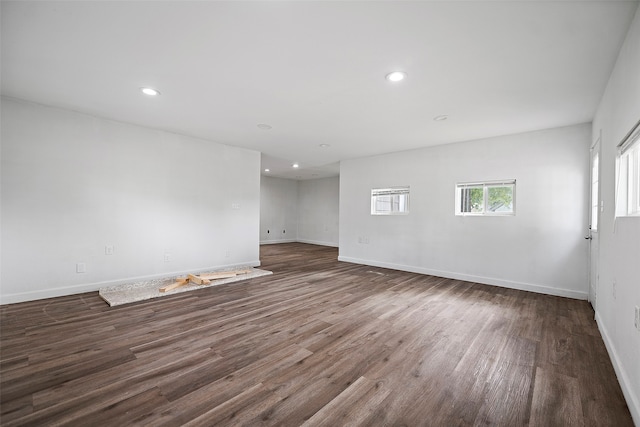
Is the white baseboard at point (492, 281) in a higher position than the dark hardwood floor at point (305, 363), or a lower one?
higher

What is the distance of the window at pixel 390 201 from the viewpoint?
18.4ft

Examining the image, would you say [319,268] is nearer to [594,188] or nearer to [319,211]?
[594,188]

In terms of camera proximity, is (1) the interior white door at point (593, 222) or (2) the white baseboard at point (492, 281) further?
(2) the white baseboard at point (492, 281)

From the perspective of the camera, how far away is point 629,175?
6.71 feet

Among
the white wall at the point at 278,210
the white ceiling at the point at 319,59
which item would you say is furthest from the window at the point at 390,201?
the white wall at the point at 278,210

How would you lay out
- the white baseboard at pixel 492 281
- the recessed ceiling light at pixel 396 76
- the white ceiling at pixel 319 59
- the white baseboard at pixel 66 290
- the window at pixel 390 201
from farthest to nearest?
the window at pixel 390 201 → the white baseboard at pixel 492 281 → the white baseboard at pixel 66 290 → the recessed ceiling light at pixel 396 76 → the white ceiling at pixel 319 59

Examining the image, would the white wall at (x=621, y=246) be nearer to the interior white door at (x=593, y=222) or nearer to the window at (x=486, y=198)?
the interior white door at (x=593, y=222)

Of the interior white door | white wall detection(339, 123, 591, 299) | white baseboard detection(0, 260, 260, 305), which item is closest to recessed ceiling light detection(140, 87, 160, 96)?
white baseboard detection(0, 260, 260, 305)

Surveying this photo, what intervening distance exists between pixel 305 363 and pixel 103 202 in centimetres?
374

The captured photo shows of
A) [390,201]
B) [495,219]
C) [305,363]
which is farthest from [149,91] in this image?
[495,219]

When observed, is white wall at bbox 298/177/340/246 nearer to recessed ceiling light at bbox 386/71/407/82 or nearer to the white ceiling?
the white ceiling

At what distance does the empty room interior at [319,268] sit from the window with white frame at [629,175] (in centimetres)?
2

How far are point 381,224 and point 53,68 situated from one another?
5.30 meters

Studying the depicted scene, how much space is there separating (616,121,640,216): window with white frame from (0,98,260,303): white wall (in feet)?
17.1
